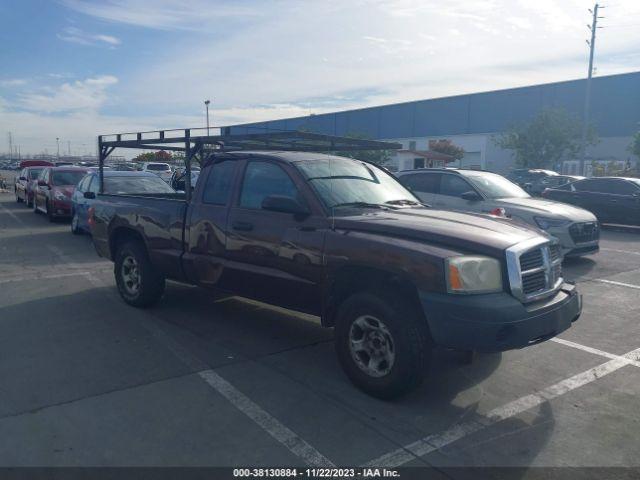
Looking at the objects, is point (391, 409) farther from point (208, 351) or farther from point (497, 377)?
point (208, 351)

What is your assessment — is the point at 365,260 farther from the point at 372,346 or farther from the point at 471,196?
the point at 471,196

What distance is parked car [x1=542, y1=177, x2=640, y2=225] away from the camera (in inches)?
587

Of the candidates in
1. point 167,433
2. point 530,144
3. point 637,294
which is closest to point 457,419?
point 167,433

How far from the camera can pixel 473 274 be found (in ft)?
12.7

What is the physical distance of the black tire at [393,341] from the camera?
3965 mm

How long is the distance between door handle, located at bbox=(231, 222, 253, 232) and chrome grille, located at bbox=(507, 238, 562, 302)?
2413mm

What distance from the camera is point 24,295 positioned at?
740 centimetres

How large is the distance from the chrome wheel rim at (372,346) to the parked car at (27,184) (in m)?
18.1

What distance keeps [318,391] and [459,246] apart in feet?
5.29

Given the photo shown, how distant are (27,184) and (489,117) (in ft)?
155

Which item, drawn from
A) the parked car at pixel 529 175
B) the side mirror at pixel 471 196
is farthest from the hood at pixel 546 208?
the parked car at pixel 529 175

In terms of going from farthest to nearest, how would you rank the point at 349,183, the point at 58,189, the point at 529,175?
the point at 529,175 → the point at 58,189 → the point at 349,183

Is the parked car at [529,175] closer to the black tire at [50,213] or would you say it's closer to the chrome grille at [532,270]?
the black tire at [50,213]

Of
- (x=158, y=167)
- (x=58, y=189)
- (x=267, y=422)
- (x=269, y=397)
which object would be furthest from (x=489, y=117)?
(x=267, y=422)
